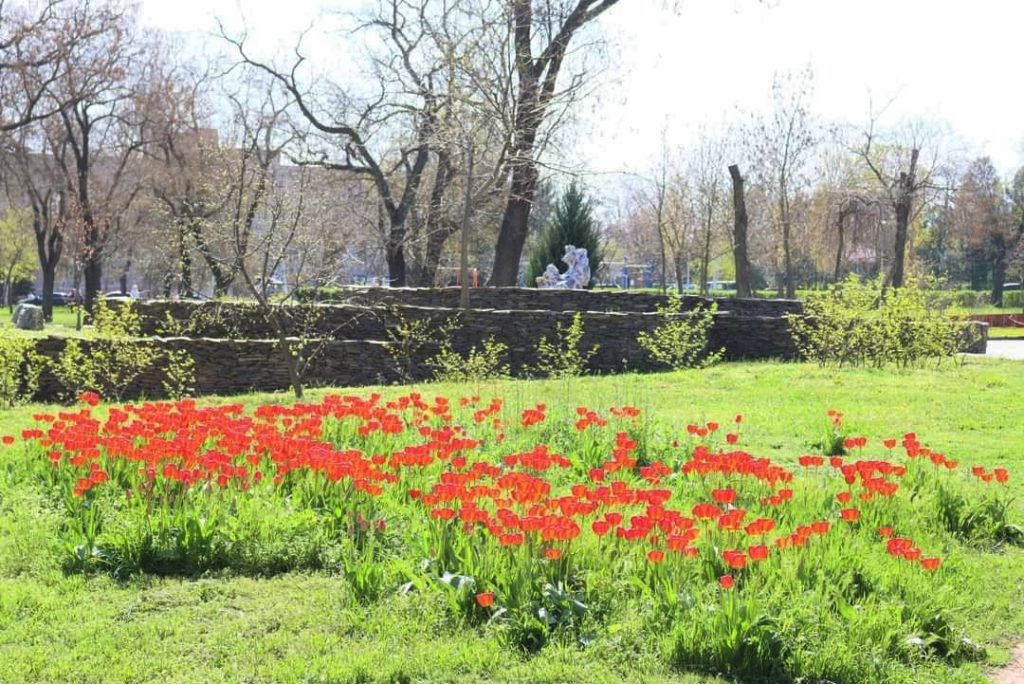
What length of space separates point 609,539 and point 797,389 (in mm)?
8732

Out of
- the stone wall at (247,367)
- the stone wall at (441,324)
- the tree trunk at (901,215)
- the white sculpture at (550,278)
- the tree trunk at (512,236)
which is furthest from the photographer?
the tree trunk at (901,215)

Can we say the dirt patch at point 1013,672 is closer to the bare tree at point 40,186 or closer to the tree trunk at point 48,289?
the bare tree at point 40,186

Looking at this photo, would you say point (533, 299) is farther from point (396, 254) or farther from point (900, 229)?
point (900, 229)

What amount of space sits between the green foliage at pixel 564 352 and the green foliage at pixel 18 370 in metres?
6.92

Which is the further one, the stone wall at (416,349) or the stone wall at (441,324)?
the stone wall at (441,324)

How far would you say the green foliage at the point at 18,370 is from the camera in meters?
11.3

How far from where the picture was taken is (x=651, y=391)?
12.4 m

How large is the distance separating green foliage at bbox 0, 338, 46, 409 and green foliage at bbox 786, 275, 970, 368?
11.5m

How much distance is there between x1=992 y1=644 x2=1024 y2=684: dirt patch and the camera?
12.1 ft

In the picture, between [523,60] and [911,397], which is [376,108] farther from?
[911,397]

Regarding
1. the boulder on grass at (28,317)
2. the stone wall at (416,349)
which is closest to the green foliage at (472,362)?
the stone wall at (416,349)

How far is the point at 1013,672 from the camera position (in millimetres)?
3760

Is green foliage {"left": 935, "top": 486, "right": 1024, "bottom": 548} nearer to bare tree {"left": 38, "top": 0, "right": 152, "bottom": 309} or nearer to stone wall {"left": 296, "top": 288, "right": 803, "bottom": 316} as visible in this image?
stone wall {"left": 296, "top": 288, "right": 803, "bottom": 316}

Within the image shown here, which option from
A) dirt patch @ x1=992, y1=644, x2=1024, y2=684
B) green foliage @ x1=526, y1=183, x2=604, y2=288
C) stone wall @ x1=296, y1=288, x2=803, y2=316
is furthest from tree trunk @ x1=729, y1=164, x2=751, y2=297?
dirt patch @ x1=992, y1=644, x2=1024, y2=684
